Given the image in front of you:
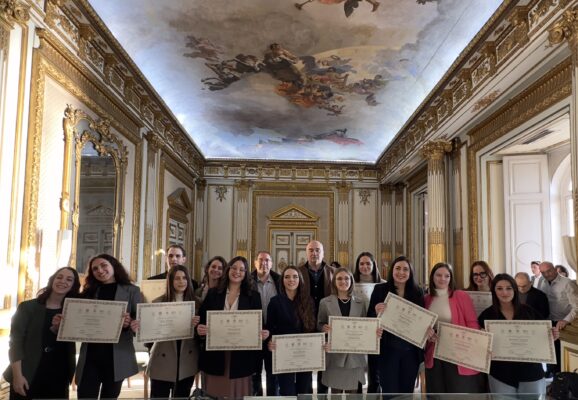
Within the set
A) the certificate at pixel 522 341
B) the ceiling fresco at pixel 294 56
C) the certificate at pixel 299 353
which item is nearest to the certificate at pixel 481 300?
the certificate at pixel 522 341

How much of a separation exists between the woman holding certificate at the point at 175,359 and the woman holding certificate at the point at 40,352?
0.68 m

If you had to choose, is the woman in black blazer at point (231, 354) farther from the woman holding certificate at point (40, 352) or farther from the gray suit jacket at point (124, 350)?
the woman holding certificate at point (40, 352)

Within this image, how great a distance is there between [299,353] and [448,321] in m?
1.32

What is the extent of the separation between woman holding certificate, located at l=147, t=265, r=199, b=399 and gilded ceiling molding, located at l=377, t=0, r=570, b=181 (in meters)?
4.91

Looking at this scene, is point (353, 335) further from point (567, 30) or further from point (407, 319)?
point (567, 30)

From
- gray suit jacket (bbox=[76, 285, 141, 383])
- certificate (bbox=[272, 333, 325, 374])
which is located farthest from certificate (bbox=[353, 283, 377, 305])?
gray suit jacket (bbox=[76, 285, 141, 383])

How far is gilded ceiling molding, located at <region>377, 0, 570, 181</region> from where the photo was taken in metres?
6.27

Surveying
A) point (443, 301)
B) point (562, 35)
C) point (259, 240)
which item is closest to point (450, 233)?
point (562, 35)

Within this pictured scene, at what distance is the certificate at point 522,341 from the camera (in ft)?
13.4

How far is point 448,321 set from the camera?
4484 mm

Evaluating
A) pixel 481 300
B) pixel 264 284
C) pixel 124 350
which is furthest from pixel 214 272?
pixel 481 300

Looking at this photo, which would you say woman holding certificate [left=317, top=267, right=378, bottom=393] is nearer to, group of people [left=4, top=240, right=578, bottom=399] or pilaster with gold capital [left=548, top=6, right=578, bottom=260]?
group of people [left=4, top=240, right=578, bottom=399]

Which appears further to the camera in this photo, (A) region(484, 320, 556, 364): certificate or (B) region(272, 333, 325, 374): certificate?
(B) region(272, 333, 325, 374): certificate

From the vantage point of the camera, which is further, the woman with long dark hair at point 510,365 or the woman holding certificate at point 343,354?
the woman holding certificate at point 343,354
